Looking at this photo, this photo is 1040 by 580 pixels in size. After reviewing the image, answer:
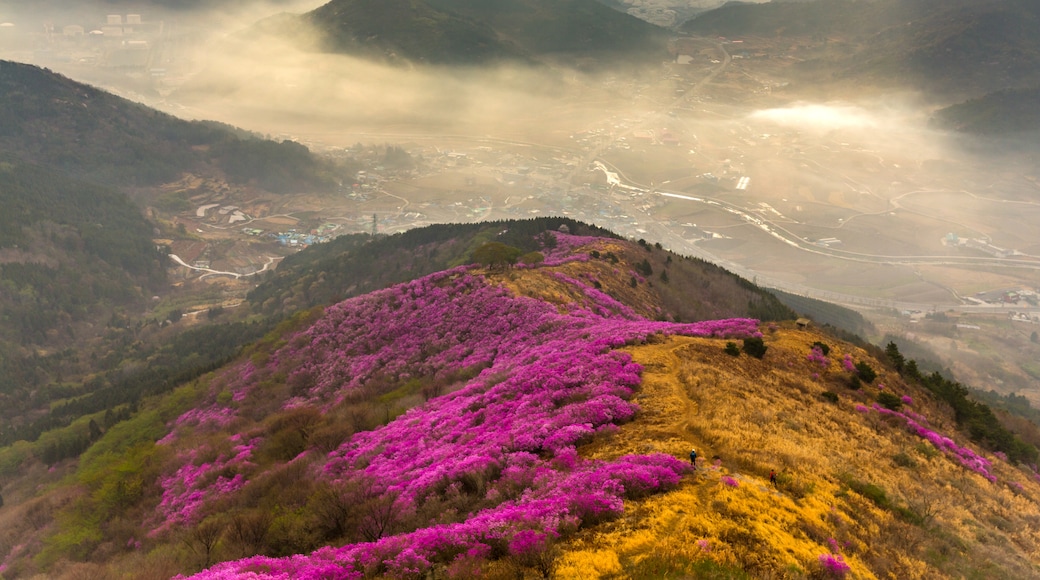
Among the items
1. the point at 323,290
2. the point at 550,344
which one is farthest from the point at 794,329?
the point at 323,290

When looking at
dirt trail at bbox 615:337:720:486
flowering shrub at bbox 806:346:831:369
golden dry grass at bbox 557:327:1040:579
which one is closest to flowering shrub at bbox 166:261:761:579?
dirt trail at bbox 615:337:720:486

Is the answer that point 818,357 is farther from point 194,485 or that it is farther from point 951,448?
point 194,485

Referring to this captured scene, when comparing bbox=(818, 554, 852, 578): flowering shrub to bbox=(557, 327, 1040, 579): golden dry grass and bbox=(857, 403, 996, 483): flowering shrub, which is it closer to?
bbox=(557, 327, 1040, 579): golden dry grass

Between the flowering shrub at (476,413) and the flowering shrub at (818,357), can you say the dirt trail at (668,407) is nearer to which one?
the flowering shrub at (476,413)

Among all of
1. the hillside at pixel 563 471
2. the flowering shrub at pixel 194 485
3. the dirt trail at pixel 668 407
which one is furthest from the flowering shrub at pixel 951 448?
the flowering shrub at pixel 194 485

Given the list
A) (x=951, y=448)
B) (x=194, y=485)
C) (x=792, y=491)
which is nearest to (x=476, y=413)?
(x=792, y=491)
